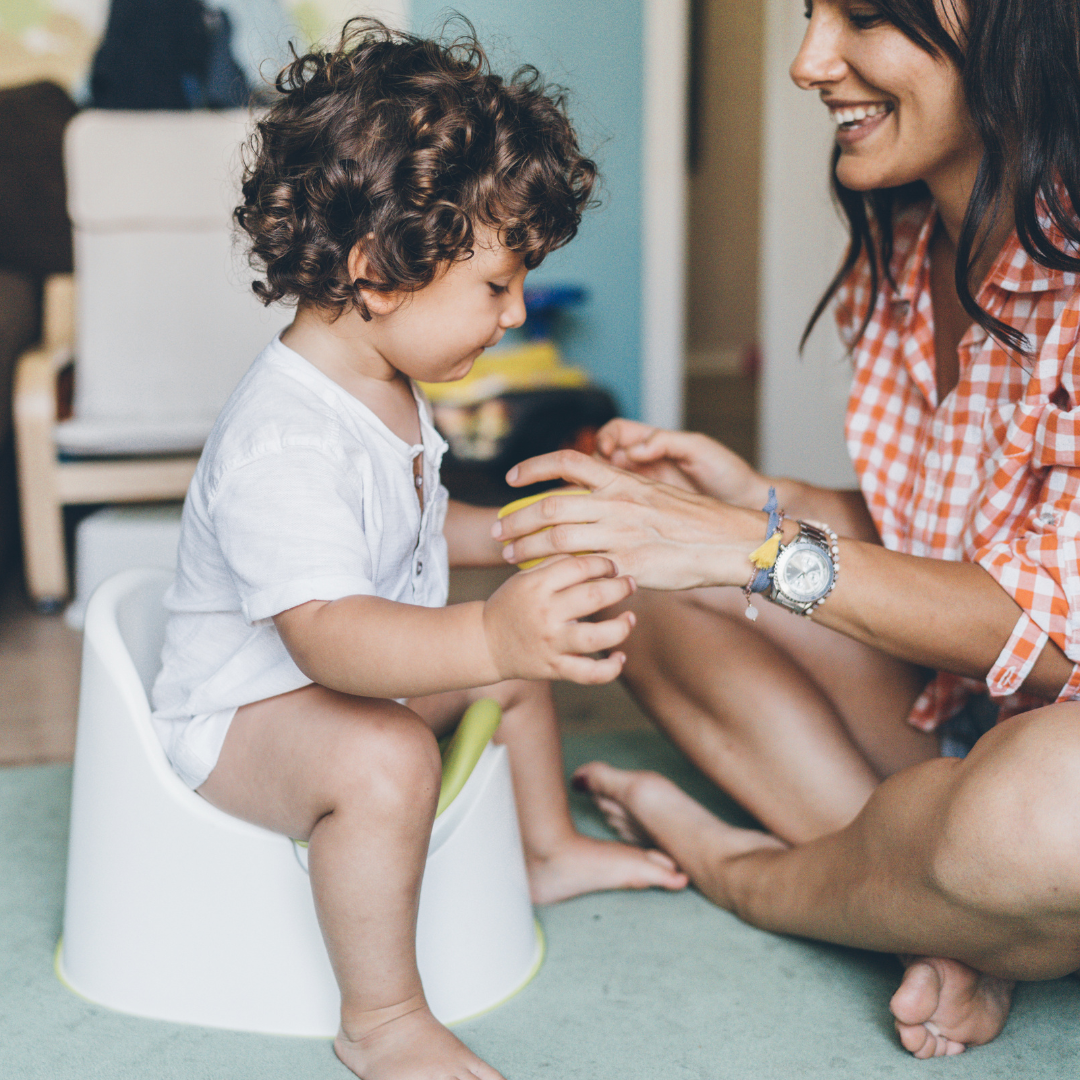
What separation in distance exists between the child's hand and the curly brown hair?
0.92ft

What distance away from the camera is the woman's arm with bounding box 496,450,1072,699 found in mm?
838

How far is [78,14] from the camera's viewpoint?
2943 millimetres

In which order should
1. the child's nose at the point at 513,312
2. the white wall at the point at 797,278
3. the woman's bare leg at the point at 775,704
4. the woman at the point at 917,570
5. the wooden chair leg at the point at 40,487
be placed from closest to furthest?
the woman at the point at 917,570, the child's nose at the point at 513,312, the woman's bare leg at the point at 775,704, the wooden chair leg at the point at 40,487, the white wall at the point at 797,278

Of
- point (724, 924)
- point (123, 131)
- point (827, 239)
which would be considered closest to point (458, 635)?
point (724, 924)

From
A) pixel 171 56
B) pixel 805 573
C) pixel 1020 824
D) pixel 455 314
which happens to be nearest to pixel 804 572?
pixel 805 573

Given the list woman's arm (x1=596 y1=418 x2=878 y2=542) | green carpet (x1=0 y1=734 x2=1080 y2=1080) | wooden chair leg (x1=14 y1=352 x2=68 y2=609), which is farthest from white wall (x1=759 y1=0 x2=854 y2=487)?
wooden chair leg (x1=14 y1=352 x2=68 y2=609)

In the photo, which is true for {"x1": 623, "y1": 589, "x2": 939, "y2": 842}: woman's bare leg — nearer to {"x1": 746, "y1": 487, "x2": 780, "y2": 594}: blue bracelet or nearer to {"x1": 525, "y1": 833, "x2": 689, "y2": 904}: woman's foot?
{"x1": 525, "y1": 833, "x2": 689, "y2": 904}: woman's foot

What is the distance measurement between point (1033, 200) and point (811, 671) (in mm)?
495

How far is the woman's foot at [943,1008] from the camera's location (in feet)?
2.75

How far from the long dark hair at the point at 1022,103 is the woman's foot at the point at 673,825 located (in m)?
0.52

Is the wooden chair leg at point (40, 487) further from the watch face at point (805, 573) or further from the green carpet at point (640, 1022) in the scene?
the watch face at point (805, 573)

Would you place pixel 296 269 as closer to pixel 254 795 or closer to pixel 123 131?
pixel 254 795

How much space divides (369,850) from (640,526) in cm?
31

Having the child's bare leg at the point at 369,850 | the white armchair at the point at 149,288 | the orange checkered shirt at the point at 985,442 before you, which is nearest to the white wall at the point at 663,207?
the white armchair at the point at 149,288
